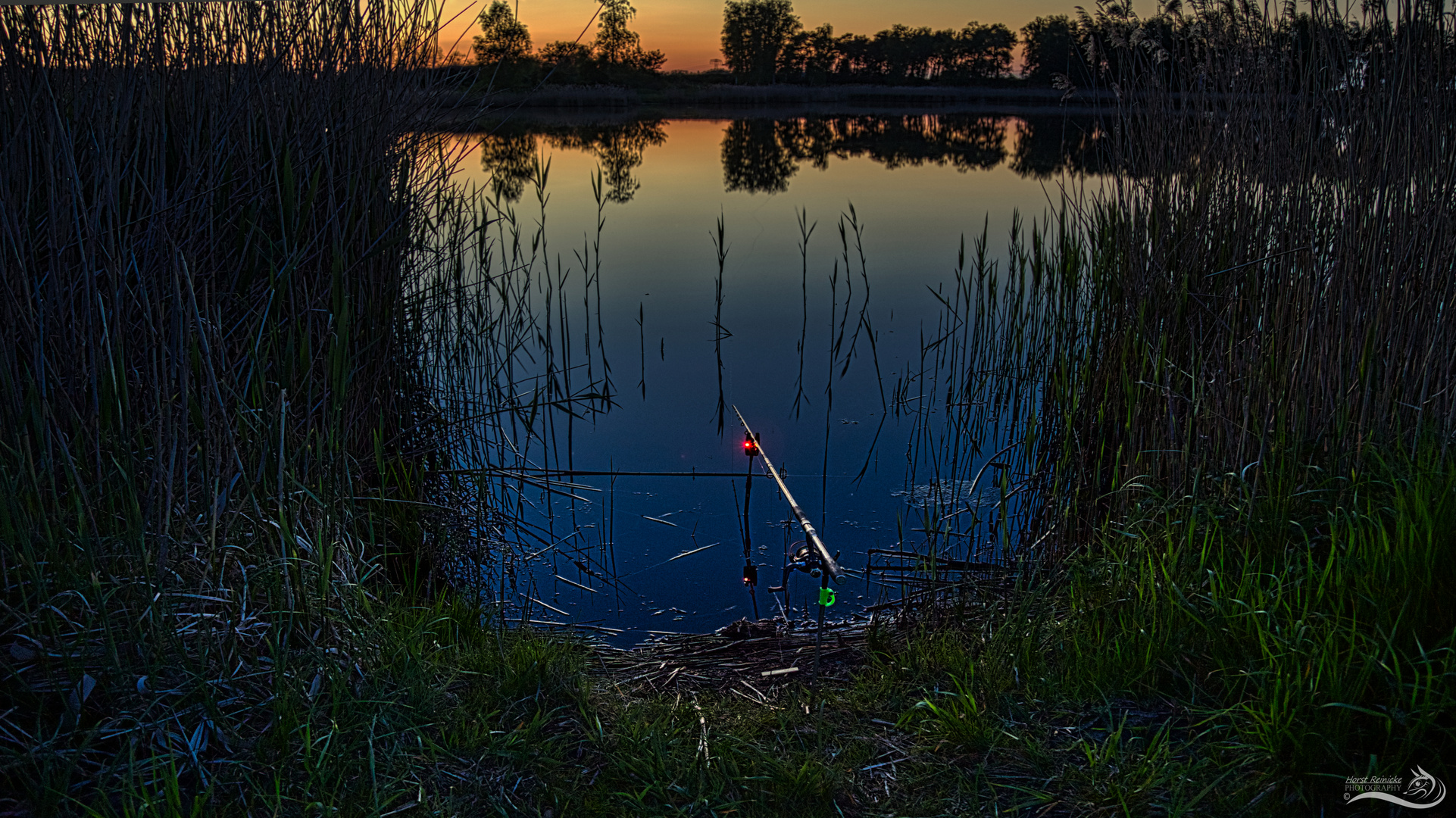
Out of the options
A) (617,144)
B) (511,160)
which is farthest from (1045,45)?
(511,160)

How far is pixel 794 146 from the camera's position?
1859 centimetres

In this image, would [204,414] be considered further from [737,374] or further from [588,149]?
[588,149]

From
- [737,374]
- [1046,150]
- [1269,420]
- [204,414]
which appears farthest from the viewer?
[1046,150]

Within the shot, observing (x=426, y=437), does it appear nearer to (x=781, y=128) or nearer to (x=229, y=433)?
(x=229, y=433)

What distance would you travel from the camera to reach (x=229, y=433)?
1.95 m

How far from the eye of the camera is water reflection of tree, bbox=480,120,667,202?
1199 centimetres

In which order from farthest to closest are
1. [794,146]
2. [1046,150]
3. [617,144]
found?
[794,146] → [617,144] → [1046,150]

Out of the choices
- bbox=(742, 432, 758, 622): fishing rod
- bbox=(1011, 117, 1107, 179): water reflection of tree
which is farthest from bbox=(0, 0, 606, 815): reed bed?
bbox=(1011, 117, 1107, 179): water reflection of tree

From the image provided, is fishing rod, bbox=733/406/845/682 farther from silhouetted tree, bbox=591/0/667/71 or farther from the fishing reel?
silhouetted tree, bbox=591/0/667/71

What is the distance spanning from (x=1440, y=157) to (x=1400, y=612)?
1359mm

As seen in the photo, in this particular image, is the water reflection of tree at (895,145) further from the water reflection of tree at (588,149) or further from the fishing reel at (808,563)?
the fishing reel at (808,563)

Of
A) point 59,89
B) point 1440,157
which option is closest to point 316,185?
point 59,89

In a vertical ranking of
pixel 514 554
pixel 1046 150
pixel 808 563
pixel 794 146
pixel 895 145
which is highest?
pixel 895 145

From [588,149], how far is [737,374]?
12.6 m
